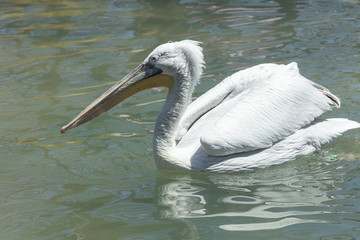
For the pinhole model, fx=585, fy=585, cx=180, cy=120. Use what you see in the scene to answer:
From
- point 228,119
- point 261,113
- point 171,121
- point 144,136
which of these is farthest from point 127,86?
point 261,113

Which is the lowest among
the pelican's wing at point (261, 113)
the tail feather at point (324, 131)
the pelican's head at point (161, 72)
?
the tail feather at point (324, 131)

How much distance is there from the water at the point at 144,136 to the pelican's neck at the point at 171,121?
159 millimetres

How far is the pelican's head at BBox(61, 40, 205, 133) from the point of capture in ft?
13.0

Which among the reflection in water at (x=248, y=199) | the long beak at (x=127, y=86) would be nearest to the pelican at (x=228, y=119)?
the long beak at (x=127, y=86)

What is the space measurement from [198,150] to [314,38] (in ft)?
11.7

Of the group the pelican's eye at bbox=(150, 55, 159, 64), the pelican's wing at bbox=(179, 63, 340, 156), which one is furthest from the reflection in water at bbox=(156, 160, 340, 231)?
the pelican's eye at bbox=(150, 55, 159, 64)

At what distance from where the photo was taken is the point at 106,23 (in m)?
8.55

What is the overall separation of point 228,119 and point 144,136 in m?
1.07

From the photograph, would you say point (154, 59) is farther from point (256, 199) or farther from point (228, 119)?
point (256, 199)

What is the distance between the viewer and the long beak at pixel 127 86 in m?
4.03

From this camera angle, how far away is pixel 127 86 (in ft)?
13.3

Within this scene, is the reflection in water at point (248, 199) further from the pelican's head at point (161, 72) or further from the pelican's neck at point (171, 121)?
the pelican's head at point (161, 72)

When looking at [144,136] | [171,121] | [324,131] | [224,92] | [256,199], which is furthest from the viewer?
[144,136]

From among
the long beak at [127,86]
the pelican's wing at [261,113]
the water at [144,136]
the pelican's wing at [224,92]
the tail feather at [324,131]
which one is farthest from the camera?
the pelican's wing at [224,92]
